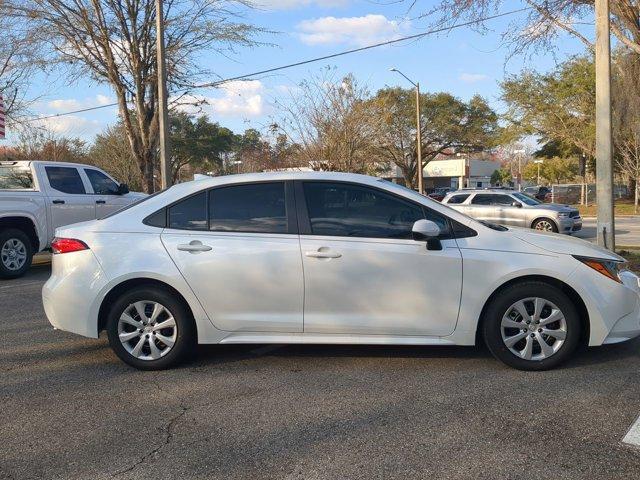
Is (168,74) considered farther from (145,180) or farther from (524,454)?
(524,454)

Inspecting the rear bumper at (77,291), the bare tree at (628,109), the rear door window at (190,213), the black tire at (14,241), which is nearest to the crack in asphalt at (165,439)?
the rear bumper at (77,291)

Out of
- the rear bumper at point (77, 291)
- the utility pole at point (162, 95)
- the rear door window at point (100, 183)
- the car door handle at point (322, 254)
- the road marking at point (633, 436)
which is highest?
the utility pole at point (162, 95)

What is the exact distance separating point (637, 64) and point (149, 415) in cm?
2358

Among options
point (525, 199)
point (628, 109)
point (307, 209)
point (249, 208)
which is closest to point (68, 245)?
point (249, 208)

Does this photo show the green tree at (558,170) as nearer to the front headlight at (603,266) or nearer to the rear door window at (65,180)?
the rear door window at (65,180)

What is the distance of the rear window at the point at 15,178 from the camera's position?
10242 millimetres

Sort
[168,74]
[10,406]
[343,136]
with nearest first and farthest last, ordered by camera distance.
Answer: [10,406], [168,74], [343,136]

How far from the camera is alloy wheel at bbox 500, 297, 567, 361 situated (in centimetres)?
467

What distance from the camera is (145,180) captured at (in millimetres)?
17844

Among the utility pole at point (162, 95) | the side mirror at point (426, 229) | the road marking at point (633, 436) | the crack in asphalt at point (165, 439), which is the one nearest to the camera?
the crack in asphalt at point (165, 439)

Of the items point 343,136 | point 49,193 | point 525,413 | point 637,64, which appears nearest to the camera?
point 525,413

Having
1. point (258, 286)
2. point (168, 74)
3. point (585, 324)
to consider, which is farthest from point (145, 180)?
point (585, 324)

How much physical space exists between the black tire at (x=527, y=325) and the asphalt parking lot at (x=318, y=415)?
13cm

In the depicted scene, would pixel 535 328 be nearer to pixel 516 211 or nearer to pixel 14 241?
pixel 14 241
